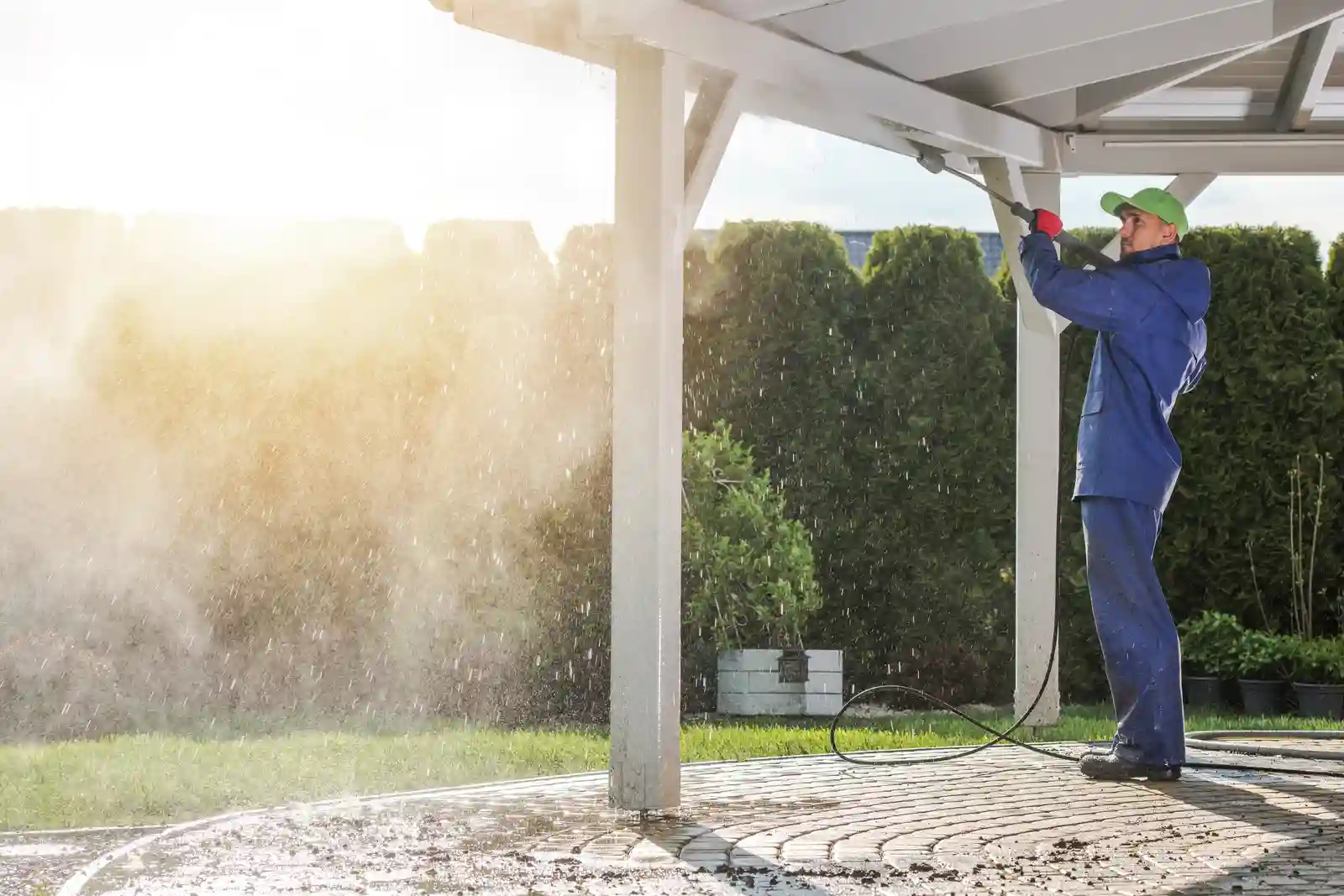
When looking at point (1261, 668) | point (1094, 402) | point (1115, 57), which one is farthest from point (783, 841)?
point (1261, 668)

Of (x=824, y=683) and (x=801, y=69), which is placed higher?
(x=801, y=69)

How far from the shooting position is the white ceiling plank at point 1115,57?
193 inches

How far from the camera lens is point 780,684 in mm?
7172

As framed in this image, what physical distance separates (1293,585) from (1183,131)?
2513 millimetres

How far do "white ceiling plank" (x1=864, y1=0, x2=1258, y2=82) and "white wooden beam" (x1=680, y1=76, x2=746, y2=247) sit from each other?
2.47 feet

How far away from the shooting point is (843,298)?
8.07 meters

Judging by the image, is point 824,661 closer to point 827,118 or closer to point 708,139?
point 827,118

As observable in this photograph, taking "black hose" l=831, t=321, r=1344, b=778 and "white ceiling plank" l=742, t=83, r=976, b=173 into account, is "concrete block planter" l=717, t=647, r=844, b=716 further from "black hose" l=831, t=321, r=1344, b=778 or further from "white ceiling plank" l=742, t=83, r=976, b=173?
"white ceiling plank" l=742, t=83, r=976, b=173

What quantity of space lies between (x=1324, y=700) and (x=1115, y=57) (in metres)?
3.37

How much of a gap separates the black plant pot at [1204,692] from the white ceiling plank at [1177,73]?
2.80 metres

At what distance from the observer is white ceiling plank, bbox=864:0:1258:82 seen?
4684 millimetres

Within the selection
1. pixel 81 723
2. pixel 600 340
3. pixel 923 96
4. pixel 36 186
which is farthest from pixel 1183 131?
pixel 36 186

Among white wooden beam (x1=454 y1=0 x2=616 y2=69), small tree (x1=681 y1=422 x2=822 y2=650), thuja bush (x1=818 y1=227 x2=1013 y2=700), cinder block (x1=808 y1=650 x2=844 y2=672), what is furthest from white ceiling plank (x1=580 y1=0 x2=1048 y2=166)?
cinder block (x1=808 y1=650 x2=844 y2=672)

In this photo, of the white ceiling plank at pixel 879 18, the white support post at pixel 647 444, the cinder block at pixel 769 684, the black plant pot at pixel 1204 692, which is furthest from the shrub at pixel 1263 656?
the white support post at pixel 647 444
